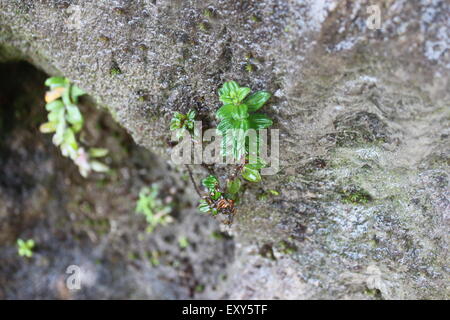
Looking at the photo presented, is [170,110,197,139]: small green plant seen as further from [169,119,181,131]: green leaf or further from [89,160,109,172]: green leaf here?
[89,160,109,172]: green leaf

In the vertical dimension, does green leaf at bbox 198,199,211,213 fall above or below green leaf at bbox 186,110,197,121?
below

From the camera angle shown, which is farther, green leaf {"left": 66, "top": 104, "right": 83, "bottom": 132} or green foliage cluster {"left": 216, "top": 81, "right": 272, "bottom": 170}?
green leaf {"left": 66, "top": 104, "right": 83, "bottom": 132}

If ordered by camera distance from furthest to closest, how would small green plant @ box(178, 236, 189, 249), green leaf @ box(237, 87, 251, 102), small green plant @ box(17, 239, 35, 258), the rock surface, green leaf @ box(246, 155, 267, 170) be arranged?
small green plant @ box(17, 239, 35, 258), small green plant @ box(178, 236, 189, 249), green leaf @ box(246, 155, 267, 170), green leaf @ box(237, 87, 251, 102), the rock surface

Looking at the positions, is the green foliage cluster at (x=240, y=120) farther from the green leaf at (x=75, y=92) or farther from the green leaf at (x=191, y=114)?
the green leaf at (x=75, y=92)

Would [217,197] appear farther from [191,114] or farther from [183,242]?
[183,242]

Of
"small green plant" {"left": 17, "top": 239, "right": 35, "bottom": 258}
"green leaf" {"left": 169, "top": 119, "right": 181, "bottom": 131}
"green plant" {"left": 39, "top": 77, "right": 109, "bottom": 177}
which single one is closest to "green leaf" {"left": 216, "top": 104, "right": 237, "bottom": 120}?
"green leaf" {"left": 169, "top": 119, "right": 181, "bottom": 131}

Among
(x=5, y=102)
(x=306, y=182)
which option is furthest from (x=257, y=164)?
(x=5, y=102)

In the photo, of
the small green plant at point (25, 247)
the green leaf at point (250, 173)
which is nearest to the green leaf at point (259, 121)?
the green leaf at point (250, 173)
